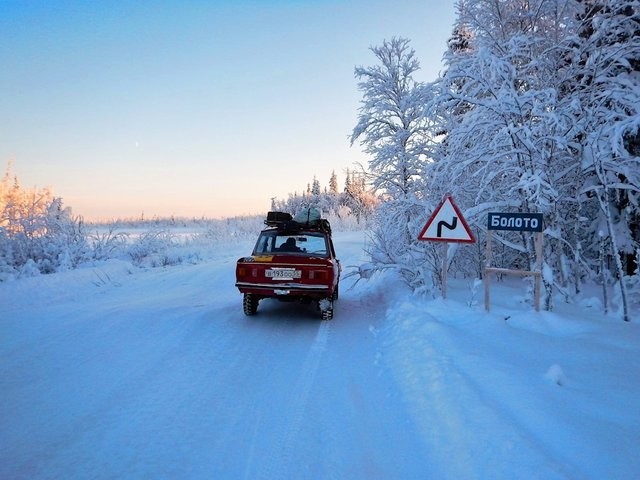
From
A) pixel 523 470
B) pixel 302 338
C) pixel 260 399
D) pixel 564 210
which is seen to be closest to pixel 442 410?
pixel 523 470

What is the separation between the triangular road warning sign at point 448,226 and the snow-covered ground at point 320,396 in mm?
1394

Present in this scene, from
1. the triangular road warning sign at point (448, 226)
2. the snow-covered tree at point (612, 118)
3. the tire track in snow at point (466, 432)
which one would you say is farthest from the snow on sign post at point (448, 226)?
the tire track in snow at point (466, 432)

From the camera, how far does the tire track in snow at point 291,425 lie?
2.83 meters

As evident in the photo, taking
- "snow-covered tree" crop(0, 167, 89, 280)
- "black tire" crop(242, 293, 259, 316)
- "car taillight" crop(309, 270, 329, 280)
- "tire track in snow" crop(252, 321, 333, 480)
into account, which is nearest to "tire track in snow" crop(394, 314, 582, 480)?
"tire track in snow" crop(252, 321, 333, 480)

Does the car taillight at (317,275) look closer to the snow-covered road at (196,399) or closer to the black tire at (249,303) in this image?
the snow-covered road at (196,399)

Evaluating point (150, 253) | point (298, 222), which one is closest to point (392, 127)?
point (298, 222)

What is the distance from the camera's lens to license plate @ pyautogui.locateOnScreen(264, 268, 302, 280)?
7215mm

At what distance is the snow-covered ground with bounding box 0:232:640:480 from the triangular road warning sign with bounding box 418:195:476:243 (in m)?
1.39

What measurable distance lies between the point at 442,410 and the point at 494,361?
4.96 feet

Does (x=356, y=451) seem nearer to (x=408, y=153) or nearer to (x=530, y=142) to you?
(x=530, y=142)

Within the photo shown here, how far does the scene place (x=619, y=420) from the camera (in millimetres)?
3289

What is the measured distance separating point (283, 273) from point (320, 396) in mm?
3378

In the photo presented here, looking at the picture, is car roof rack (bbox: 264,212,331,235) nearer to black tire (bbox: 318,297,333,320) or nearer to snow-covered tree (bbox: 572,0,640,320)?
black tire (bbox: 318,297,333,320)

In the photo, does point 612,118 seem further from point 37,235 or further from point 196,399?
point 37,235
